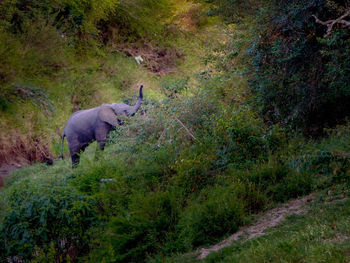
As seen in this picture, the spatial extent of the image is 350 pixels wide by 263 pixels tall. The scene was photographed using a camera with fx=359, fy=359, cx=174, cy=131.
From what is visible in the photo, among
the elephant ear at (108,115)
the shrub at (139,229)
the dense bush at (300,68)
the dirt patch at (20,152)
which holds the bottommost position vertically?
the dirt patch at (20,152)

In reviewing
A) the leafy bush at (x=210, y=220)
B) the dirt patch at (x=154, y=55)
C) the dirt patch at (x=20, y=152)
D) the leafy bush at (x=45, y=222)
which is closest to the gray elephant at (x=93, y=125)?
the dirt patch at (x=20, y=152)

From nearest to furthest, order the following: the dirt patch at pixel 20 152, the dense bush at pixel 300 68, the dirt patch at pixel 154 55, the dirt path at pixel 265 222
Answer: the dirt path at pixel 265 222 → the dense bush at pixel 300 68 → the dirt patch at pixel 20 152 → the dirt patch at pixel 154 55

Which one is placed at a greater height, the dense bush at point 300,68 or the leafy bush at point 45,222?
the dense bush at point 300,68

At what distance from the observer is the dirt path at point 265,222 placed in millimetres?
5121

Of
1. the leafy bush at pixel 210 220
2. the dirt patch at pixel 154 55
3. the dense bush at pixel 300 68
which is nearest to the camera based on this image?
the leafy bush at pixel 210 220

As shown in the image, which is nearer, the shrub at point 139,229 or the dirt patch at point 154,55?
the shrub at point 139,229

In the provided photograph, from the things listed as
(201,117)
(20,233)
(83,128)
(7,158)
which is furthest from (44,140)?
(20,233)

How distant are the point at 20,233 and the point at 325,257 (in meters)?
4.52

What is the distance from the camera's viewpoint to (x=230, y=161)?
7305 millimetres

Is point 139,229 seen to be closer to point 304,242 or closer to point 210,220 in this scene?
point 210,220

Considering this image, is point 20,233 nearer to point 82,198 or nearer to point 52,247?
point 52,247

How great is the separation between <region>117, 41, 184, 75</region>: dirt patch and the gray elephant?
11.4 m

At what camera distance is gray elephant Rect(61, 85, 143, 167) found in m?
11.6

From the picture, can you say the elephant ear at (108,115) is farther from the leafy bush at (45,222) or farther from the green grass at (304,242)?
the green grass at (304,242)
